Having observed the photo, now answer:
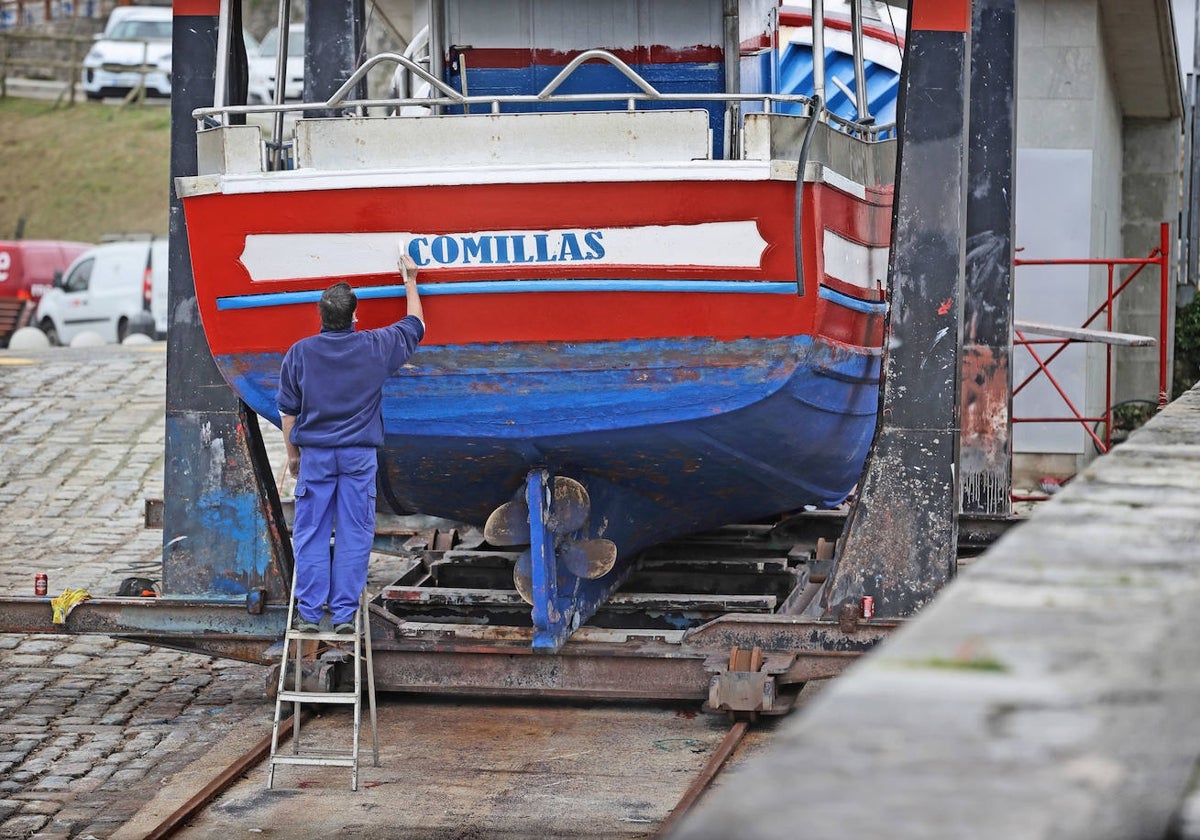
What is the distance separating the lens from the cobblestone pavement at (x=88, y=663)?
699 centimetres

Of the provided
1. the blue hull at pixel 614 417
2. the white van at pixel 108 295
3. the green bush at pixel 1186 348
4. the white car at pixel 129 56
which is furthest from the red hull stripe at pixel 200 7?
the white car at pixel 129 56

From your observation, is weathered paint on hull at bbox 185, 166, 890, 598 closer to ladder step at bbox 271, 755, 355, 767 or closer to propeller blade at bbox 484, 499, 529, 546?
propeller blade at bbox 484, 499, 529, 546

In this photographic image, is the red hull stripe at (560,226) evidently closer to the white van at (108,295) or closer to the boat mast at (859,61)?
the boat mast at (859,61)

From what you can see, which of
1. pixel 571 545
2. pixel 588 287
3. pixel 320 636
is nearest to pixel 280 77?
pixel 588 287

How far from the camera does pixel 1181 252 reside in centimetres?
1945

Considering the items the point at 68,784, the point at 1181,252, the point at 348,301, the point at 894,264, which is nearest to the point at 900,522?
the point at 894,264

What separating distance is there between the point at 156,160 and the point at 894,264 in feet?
115

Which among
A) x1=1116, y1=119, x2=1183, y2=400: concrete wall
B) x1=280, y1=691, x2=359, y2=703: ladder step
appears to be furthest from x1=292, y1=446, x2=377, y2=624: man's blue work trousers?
x1=1116, y1=119, x2=1183, y2=400: concrete wall

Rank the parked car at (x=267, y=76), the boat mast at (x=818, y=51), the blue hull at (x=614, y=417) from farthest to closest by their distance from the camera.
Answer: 1. the parked car at (x=267, y=76)
2. the boat mast at (x=818, y=51)
3. the blue hull at (x=614, y=417)

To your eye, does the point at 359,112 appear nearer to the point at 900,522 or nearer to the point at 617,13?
the point at 617,13

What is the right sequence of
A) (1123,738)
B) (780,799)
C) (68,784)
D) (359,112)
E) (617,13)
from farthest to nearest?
(359,112) → (617,13) → (68,784) → (1123,738) → (780,799)

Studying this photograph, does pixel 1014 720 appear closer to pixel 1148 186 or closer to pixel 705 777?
pixel 705 777

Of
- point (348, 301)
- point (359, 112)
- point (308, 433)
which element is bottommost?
point (308, 433)

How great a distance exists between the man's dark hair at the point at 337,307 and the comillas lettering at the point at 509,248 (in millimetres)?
395
